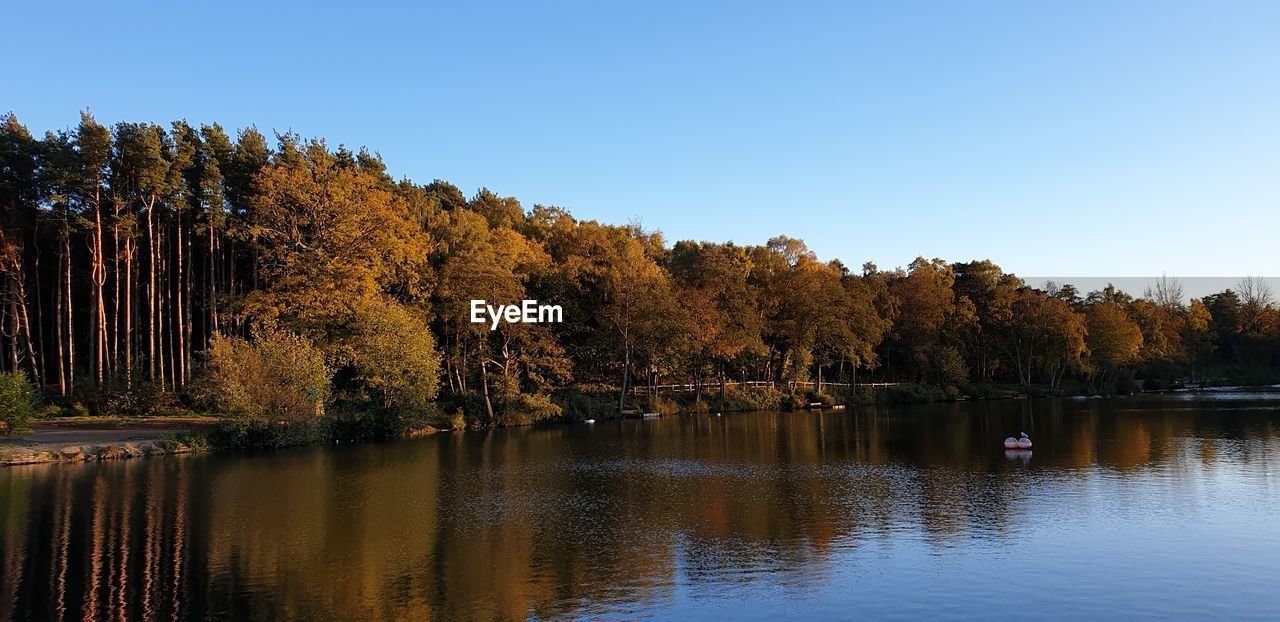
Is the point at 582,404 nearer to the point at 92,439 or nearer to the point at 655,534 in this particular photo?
the point at 92,439

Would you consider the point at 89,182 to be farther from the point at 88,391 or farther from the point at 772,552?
the point at 772,552

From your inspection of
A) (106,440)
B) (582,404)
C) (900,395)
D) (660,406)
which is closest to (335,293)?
(106,440)

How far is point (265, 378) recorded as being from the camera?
4153 centimetres

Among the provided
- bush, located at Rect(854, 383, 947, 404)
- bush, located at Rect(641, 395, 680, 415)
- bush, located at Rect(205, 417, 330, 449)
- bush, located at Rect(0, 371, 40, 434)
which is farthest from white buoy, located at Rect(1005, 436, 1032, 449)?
bush, located at Rect(0, 371, 40, 434)

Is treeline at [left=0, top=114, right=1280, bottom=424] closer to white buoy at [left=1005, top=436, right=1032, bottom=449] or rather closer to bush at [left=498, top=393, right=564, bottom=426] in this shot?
bush at [left=498, top=393, right=564, bottom=426]

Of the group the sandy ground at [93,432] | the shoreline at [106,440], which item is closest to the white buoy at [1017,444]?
the shoreline at [106,440]

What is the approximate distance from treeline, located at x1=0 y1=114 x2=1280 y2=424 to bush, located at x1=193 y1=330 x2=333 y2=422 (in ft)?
0.37

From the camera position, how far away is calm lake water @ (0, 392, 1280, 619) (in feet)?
50.6

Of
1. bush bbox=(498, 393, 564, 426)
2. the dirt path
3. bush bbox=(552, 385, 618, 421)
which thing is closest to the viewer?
the dirt path

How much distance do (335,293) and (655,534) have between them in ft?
109

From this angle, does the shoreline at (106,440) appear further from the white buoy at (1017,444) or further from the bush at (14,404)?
the white buoy at (1017,444)

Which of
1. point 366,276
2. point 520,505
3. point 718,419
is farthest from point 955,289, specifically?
point 520,505

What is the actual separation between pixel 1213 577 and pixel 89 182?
54131 mm

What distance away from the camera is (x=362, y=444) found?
149 ft
